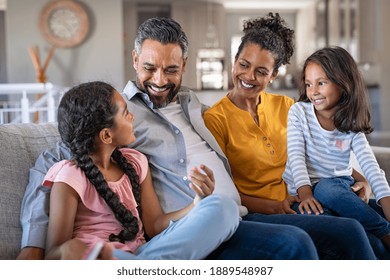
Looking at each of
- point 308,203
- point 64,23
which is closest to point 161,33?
point 308,203

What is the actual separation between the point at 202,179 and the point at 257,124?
0.58 metres

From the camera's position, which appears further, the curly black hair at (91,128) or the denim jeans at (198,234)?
the curly black hair at (91,128)

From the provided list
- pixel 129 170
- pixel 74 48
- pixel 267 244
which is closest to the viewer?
pixel 267 244

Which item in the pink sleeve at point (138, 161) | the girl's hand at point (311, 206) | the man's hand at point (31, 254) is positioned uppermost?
the pink sleeve at point (138, 161)

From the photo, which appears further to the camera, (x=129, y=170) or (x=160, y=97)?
(x=160, y=97)

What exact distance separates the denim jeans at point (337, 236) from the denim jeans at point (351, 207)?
0.10m

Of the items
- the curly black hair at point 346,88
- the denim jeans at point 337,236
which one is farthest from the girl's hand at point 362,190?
the denim jeans at point 337,236

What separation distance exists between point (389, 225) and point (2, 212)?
0.88 metres

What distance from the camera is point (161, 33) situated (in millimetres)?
1361

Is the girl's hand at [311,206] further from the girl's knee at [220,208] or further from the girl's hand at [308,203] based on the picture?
the girl's knee at [220,208]

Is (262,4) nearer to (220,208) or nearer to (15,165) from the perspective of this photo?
→ (15,165)

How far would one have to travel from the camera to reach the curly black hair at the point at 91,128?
3.77 feet

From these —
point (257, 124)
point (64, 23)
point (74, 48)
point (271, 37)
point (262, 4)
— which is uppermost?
point (262, 4)

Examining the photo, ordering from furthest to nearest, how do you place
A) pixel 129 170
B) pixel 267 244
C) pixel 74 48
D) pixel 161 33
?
pixel 74 48 < pixel 161 33 < pixel 129 170 < pixel 267 244
